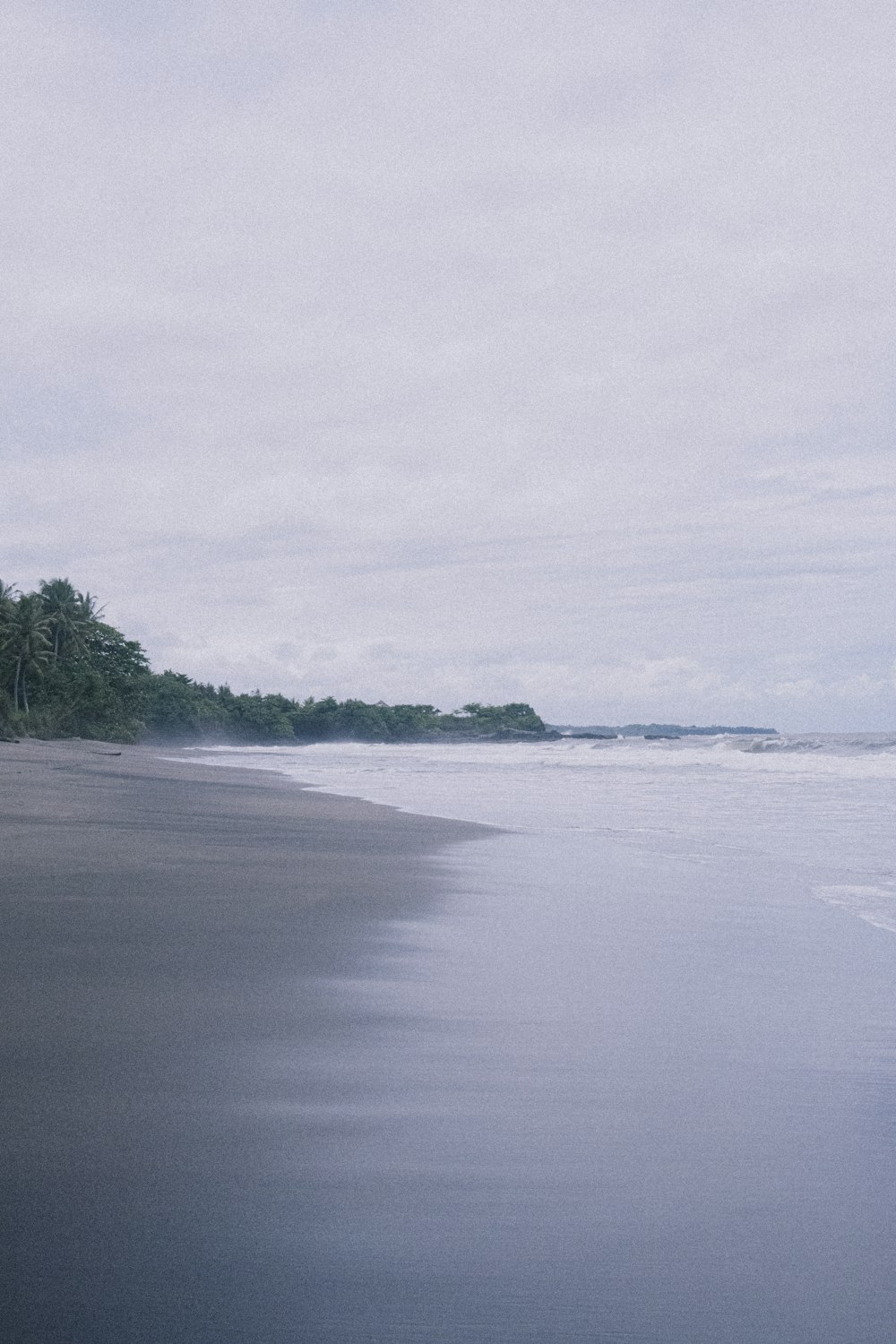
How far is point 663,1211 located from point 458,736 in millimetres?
78594

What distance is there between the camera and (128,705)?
55.8 m

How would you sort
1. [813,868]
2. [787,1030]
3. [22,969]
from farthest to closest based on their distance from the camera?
[813,868] → [22,969] → [787,1030]

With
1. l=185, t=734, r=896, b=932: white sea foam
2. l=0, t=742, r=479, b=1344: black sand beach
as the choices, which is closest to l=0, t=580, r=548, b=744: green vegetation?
l=185, t=734, r=896, b=932: white sea foam

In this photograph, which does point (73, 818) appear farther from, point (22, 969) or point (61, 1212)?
point (61, 1212)

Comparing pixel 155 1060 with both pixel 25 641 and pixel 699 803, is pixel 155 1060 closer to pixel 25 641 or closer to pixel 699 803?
pixel 699 803

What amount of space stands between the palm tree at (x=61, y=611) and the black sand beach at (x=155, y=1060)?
171 ft

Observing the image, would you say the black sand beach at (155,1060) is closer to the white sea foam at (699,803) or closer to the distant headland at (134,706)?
the white sea foam at (699,803)

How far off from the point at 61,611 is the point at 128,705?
6.83 meters

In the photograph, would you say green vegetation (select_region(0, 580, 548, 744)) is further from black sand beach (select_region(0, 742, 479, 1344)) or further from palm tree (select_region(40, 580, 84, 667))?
black sand beach (select_region(0, 742, 479, 1344))

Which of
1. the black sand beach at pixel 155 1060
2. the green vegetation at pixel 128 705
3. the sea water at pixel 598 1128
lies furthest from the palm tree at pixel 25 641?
the sea water at pixel 598 1128

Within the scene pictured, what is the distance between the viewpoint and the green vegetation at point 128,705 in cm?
5162

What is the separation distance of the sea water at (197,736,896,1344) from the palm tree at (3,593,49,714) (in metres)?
49.9

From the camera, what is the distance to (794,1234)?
220 centimetres

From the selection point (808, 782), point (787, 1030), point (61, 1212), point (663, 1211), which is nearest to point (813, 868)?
point (787, 1030)
